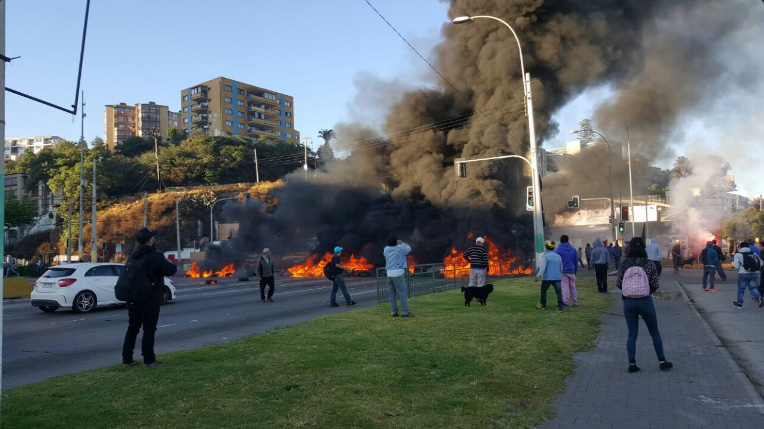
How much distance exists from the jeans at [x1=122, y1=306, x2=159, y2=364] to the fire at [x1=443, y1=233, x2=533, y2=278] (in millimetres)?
12931

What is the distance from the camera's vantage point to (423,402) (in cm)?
505

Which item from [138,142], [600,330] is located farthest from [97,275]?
[138,142]

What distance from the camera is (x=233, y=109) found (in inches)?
3344

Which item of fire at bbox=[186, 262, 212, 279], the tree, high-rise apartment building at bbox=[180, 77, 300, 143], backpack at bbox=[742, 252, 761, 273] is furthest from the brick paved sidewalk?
high-rise apartment building at bbox=[180, 77, 300, 143]

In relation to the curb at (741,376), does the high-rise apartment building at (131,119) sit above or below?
above

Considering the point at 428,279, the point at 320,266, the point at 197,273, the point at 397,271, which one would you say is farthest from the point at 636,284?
the point at 197,273

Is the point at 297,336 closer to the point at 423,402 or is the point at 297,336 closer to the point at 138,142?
the point at 423,402

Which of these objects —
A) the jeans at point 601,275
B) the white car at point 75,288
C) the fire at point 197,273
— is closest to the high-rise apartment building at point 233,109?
the fire at point 197,273

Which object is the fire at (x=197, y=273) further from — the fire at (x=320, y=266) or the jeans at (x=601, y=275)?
the jeans at (x=601, y=275)

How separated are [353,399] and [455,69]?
33196 mm

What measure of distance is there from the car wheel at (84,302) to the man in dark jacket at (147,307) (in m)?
9.43

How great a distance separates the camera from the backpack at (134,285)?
21.6 ft

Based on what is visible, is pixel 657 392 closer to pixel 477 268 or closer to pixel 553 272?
pixel 553 272

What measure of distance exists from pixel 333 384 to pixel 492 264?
23746mm
